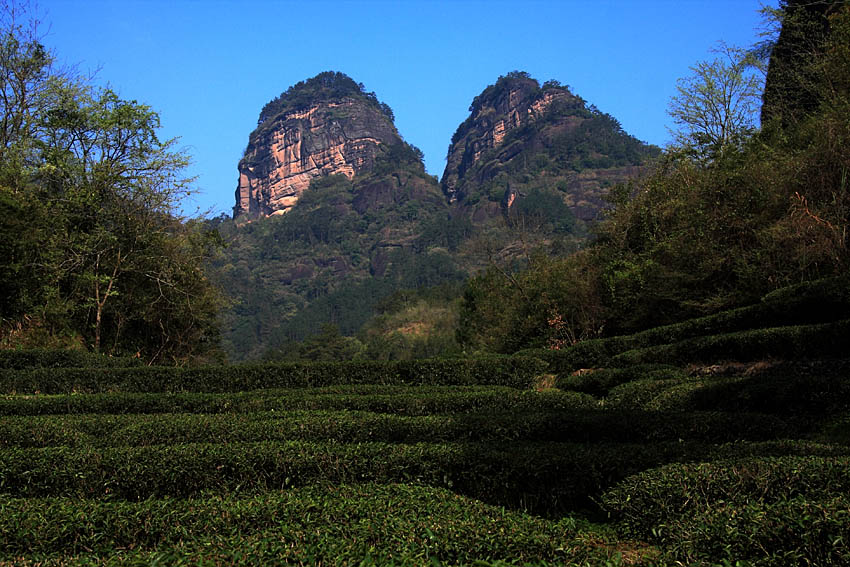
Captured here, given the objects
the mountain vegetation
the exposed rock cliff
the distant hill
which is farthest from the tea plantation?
the exposed rock cliff

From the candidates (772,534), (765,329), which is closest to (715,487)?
(772,534)

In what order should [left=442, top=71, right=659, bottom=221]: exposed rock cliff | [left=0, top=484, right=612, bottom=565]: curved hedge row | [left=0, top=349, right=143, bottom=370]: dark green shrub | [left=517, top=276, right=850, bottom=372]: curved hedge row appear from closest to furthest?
[left=0, top=484, right=612, bottom=565]: curved hedge row < [left=517, top=276, right=850, bottom=372]: curved hedge row < [left=0, top=349, right=143, bottom=370]: dark green shrub < [left=442, top=71, right=659, bottom=221]: exposed rock cliff

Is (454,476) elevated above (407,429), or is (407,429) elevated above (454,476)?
(407,429)

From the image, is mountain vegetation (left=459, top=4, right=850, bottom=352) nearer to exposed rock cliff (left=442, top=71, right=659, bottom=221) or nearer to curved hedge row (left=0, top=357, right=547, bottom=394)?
curved hedge row (left=0, top=357, right=547, bottom=394)

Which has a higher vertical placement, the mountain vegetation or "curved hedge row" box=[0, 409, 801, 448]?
the mountain vegetation

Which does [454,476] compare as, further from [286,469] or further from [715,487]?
[715,487]

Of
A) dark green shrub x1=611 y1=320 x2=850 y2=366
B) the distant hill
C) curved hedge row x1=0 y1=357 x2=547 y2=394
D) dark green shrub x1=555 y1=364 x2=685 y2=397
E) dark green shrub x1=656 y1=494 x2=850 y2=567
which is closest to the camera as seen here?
dark green shrub x1=656 y1=494 x2=850 y2=567

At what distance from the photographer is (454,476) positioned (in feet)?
21.1

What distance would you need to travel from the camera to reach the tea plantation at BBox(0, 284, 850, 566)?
4.26m

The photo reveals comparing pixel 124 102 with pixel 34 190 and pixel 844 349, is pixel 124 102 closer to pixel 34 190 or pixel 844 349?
pixel 34 190

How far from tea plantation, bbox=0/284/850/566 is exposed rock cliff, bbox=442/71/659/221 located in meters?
131

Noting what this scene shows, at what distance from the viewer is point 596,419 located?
312 inches

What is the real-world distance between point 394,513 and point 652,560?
6.18ft

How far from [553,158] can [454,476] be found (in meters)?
166
